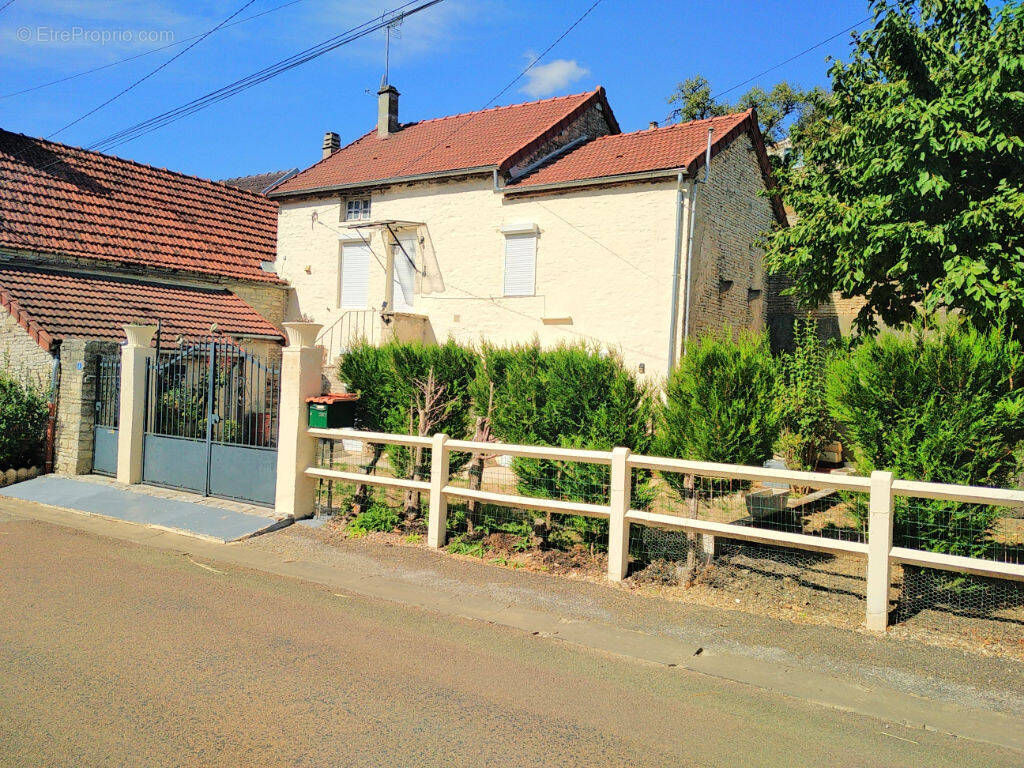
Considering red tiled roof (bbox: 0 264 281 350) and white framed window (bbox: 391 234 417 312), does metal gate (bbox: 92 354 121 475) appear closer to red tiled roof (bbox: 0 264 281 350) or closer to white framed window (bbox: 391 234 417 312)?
red tiled roof (bbox: 0 264 281 350)

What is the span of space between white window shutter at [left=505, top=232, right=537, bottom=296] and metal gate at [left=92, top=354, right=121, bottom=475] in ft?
26.1

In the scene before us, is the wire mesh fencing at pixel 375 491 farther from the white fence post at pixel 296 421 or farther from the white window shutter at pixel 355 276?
the white window shutter at pixel 355 276

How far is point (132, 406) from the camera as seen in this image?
40.8ft

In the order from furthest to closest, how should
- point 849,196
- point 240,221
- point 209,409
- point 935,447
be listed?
1. point 240,221
2. point 209,409
3. point 849,196
4. point 935,447

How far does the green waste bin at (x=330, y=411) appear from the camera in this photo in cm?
1005

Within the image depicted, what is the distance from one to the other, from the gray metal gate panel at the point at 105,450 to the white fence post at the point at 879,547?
443 inches

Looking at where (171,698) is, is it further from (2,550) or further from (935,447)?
(935,447)

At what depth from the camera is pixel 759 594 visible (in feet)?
23.8

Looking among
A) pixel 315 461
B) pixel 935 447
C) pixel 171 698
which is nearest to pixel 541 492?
pixel 315 461

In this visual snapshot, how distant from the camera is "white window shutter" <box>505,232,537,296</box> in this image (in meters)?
17.2

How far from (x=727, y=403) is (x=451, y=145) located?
13895mm

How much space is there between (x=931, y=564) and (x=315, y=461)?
7189 mm

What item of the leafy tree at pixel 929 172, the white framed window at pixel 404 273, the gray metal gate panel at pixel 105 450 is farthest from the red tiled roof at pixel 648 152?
the gray metal gate panel at pixel 105 450

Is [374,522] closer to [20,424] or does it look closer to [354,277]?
[20,424]
